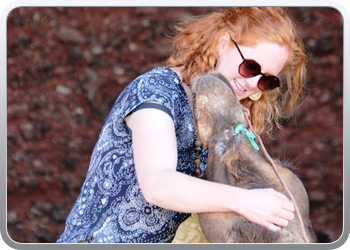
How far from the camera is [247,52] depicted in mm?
1854

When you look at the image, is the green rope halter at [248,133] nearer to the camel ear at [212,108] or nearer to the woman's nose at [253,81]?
the camel ear at [212,108]

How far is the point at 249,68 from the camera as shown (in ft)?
6.03

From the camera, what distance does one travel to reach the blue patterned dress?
176cm

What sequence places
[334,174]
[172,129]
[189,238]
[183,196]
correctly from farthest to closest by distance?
[334,174]
[189,238]
[172,129]
[183,196]

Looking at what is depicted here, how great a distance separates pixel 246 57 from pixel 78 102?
Answer: 258 centimetres

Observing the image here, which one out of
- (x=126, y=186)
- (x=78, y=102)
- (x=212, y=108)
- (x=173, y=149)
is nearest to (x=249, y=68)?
(x=212, y=108)

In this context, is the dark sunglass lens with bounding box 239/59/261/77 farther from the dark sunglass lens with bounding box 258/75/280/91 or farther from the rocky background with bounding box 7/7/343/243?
the rocky background with bounding box 7/7/343/243

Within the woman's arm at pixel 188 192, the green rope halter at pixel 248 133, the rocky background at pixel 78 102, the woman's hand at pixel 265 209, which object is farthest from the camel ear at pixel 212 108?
the rocky background at pixel 78 102

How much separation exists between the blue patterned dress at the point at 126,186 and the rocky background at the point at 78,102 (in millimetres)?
2132

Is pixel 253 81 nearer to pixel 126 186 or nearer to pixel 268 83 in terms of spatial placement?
pixel 268 83

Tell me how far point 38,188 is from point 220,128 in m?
2.81

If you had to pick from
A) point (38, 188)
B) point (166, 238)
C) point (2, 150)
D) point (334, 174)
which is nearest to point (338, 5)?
point (166, 238)

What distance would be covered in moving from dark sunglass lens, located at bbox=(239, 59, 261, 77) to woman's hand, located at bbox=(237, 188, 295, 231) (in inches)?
16.5
